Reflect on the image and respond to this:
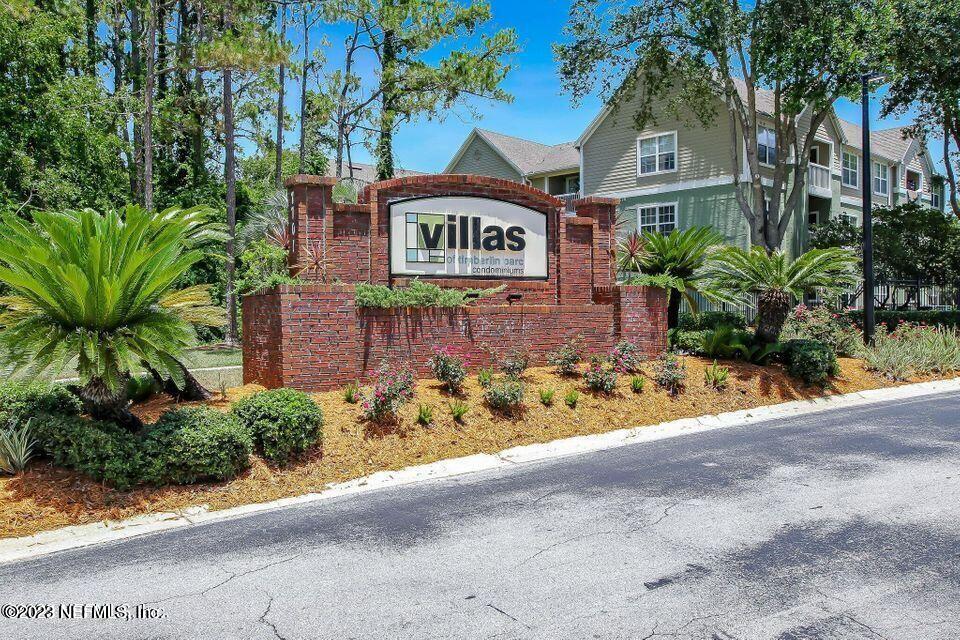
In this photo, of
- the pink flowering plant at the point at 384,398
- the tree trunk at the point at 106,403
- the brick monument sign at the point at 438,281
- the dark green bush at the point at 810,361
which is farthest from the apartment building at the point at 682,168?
the tree trunk at the point at 106,403

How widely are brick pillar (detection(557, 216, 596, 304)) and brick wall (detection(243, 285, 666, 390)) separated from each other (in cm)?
49

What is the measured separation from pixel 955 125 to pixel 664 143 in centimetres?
1041

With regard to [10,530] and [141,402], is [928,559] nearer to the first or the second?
[10,530]

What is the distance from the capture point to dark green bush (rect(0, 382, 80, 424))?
738 cm

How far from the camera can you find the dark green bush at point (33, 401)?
7.38 m

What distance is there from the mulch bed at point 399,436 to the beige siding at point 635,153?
1603 centimetres

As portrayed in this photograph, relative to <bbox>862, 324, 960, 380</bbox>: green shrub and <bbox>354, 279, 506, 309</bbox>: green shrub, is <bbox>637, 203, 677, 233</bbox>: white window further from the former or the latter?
<bbox>354, 279, 506, 309</bbox>: green shrub

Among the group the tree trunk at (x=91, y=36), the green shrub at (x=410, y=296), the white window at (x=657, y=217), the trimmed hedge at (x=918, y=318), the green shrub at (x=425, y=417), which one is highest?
the tree trunk at (x=91, y=36)

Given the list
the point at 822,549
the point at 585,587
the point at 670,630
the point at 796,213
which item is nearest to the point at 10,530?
the point at 585,587

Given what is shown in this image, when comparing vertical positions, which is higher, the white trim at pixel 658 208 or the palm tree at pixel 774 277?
the white trim at pixel 658 208

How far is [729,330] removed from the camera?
1436cm

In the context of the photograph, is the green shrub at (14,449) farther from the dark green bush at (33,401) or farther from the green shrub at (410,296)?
the green shrub at (410,296)

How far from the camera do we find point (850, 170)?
34250 mm

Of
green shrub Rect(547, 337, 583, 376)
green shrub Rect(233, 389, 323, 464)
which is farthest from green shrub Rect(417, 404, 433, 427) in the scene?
green shrub Rect(547, 337, 583, 376)
